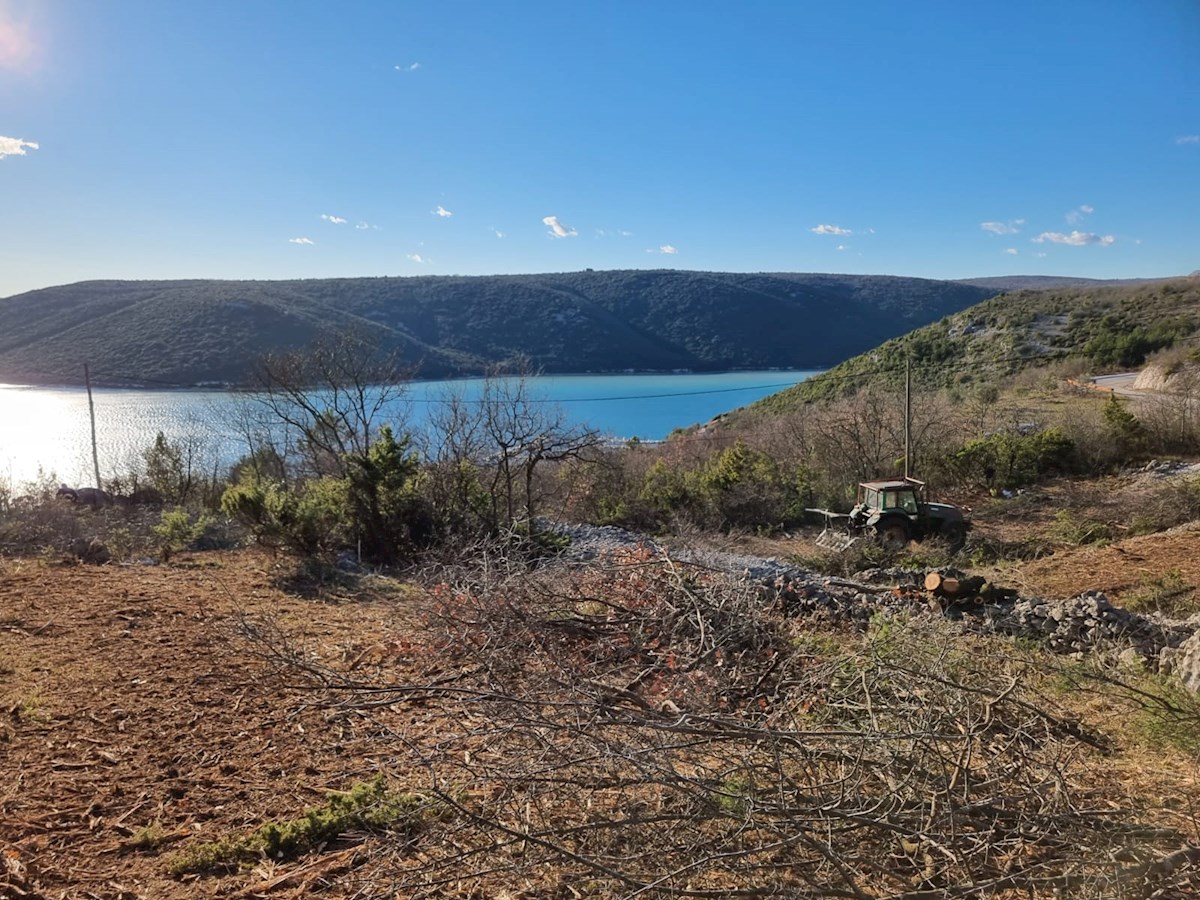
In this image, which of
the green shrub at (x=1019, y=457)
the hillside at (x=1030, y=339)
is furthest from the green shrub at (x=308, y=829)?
the hillside at (x=1030, y=339)

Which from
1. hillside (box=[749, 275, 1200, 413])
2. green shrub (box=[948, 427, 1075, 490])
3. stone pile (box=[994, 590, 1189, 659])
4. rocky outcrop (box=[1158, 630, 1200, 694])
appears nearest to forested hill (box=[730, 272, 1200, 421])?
hillside (box=[749, 275, 1200, 413])

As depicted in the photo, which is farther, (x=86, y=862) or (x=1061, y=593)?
(x=1061, y=593)

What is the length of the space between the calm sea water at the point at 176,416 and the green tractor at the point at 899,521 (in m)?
7.63

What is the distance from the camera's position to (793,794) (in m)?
2.56

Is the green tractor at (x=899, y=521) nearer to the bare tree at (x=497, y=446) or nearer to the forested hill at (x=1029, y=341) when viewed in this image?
the bare tree at (x=497, y=446)

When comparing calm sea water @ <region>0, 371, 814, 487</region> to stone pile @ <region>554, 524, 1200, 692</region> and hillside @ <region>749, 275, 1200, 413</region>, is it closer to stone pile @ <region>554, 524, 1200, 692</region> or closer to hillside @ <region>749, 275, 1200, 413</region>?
hillside @ <region>749, 275, 1200, 413</region>

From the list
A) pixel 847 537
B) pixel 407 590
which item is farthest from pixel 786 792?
pixel 847 537

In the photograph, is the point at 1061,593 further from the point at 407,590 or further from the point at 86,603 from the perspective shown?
the point at 86,603

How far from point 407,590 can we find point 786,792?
7438 millimetres

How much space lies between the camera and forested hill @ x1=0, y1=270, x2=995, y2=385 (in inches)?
1362

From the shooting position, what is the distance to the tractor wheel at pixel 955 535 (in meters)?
13.0

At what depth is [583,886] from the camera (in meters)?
2.65

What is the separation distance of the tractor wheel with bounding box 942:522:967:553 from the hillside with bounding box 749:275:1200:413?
50.0 ft

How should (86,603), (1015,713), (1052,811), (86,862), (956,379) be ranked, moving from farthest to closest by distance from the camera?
(956,379) < (86,603) < (1015,713) < (86,862) < (1052,811)
